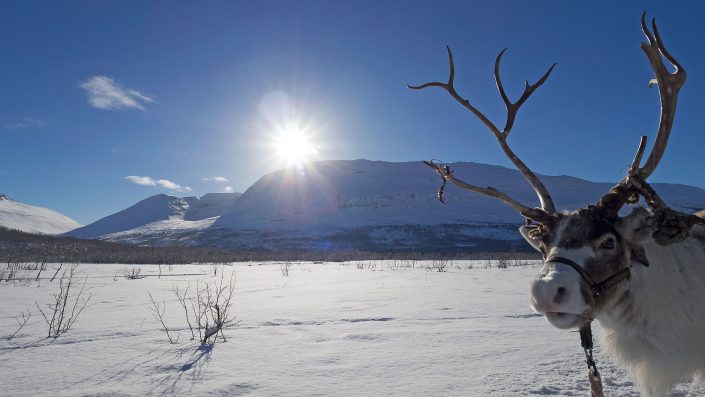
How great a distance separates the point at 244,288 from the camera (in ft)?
32.8

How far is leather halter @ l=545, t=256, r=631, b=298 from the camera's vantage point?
2186 millimetres

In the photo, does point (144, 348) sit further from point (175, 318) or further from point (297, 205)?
point (297, 205)

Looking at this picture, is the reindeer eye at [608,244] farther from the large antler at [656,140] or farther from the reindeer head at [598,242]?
the large antler at [656,140]

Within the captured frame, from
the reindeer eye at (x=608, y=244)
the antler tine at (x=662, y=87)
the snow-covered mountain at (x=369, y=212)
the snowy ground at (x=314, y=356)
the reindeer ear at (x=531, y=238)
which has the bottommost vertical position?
the snowy ground at (x=314, y=356)

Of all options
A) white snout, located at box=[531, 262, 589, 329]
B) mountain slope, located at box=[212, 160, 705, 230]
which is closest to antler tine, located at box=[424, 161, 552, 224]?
white snout, located at box=[531, 262, 589, 329]

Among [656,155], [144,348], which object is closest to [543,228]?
[656,155]

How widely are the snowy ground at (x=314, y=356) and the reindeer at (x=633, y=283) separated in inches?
24.5

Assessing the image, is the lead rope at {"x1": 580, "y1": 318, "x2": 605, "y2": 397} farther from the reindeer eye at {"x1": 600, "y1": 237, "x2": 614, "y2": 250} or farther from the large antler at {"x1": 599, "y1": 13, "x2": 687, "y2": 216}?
the large antler at {"x1": 599, "y1": 13, "x2": 687, "y2": 216}

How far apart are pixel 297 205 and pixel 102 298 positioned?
119182 millimetres

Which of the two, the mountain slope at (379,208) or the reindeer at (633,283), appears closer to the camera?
the reindeer at (633,283)

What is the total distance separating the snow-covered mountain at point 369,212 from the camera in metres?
86.6

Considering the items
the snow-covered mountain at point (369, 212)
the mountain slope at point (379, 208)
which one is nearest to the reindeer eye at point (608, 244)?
the snow-covered mountain at point (369, 212)

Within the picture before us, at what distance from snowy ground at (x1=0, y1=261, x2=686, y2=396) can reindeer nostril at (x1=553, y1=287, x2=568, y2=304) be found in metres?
1.11

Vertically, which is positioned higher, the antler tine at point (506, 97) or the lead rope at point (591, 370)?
the antler tine at point (506, 97)
